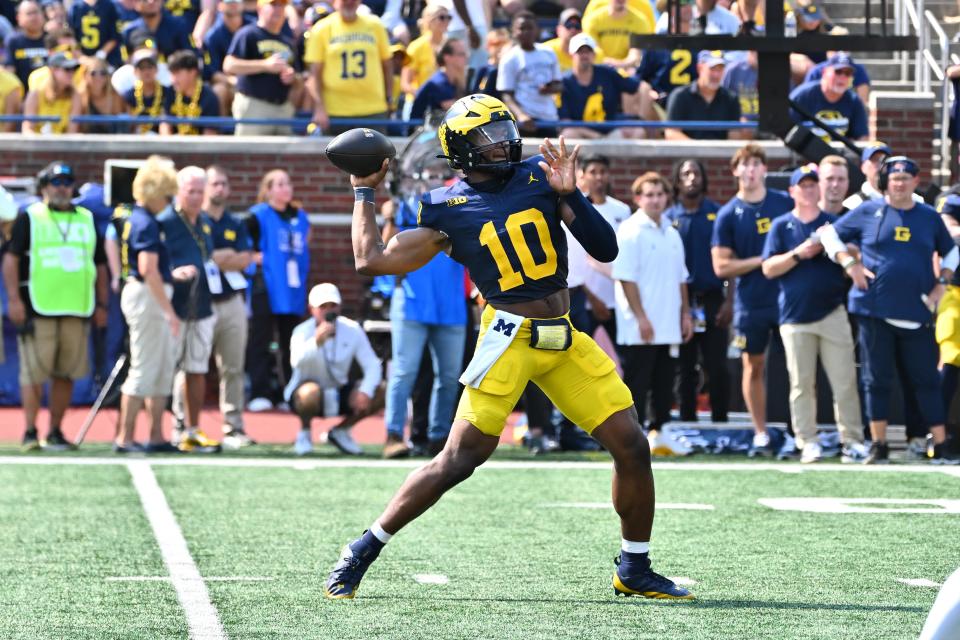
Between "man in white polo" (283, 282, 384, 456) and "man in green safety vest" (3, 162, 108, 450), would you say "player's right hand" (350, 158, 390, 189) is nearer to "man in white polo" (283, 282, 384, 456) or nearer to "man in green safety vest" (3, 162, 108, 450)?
"man in white polo" (283, 282, 384, 456)

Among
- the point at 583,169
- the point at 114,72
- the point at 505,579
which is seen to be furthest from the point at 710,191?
the point at 505,579

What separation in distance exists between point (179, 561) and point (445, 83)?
27.1ft

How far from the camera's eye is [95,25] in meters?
17.7

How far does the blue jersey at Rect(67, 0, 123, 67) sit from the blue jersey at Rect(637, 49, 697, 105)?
5376 millimetres

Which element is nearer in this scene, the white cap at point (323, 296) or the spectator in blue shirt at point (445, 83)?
the white cap at point (323, 296)

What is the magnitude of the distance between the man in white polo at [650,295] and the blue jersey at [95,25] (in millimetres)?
7610

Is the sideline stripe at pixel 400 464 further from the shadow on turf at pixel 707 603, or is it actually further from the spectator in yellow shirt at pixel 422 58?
the spectator in yellow shirt at pixel 422 58

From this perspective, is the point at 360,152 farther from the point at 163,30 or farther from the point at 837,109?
the point at 163,30

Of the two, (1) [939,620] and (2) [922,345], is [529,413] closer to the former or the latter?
(2) [922,345]

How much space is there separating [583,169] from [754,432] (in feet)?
7.26

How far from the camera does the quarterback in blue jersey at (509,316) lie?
6566 millimetres

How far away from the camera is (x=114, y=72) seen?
1727cm

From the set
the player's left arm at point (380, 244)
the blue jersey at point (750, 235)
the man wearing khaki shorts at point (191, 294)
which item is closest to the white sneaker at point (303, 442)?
the man wearing khaki shorts at point (191, 294)

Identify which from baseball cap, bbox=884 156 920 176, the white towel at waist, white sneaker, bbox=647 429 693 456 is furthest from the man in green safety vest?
the white towel at waist
